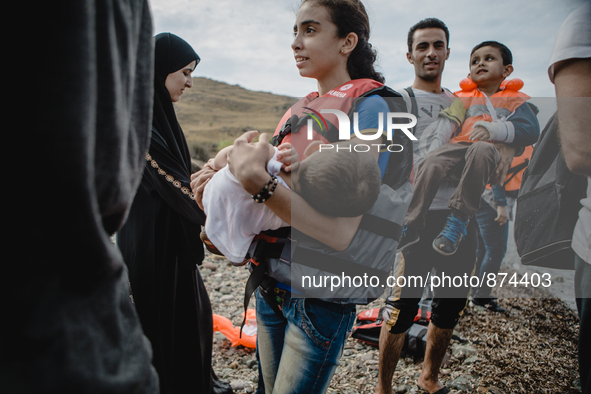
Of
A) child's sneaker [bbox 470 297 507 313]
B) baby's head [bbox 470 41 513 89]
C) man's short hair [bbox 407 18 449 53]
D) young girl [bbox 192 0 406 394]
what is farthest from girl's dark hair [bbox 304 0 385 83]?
child's sneaker [bbox 470 297 507 313]

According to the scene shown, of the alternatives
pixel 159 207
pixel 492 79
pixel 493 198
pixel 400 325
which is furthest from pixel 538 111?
pixel 159 207

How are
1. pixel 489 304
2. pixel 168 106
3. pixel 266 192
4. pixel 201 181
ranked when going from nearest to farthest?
pixel 266 192, pixel 201 181, pixel 168 106, pixel 489 304

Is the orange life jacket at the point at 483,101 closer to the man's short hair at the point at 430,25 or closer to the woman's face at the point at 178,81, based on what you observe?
A: the man's short hair at the point at 430,25

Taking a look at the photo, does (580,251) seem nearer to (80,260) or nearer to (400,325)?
(400,325)

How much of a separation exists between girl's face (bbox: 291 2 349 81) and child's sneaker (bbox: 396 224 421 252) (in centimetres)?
140

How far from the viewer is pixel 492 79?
3.17m

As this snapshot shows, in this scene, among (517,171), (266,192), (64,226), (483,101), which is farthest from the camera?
(517,171)

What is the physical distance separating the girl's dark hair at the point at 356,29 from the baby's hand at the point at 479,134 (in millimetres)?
1316

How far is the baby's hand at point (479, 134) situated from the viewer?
2.64 metres

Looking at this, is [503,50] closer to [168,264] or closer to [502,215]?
[502,215]

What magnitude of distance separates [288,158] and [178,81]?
168cm

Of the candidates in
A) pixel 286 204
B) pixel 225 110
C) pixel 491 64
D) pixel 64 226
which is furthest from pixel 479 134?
pixel 225 110

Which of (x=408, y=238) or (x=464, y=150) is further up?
(x=464, y=150)

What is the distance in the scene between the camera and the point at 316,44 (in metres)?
1.56
